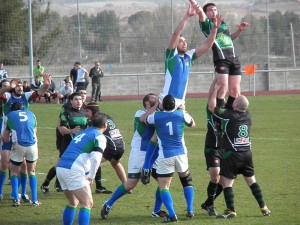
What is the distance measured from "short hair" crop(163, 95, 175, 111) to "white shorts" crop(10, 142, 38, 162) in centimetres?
318

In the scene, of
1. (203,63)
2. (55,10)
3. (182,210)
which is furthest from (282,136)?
(55,10)

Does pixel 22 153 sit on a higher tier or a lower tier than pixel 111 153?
higher

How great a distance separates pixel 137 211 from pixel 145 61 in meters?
36.1

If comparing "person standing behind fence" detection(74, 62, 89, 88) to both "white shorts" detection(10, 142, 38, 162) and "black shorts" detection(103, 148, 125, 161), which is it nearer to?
"black shorts" detection(103, 148, 125, 161)

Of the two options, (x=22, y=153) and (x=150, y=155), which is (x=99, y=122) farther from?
(x=22, y=153)

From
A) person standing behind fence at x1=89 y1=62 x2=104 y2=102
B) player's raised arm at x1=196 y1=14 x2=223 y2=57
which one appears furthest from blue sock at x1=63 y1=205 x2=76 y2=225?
person standing behind fence at x1=89 y1=62 x2=104 y2=102

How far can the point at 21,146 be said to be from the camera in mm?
12641

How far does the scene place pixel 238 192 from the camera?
44.0ft

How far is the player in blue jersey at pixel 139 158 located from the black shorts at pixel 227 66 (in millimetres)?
1333

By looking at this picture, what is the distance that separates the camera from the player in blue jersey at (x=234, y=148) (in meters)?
11.0

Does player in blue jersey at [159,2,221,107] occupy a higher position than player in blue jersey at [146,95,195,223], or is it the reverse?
player in blue jersey at [159,2,221,107]

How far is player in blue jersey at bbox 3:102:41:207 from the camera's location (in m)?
12.6

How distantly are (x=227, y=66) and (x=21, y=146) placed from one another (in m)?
3.97

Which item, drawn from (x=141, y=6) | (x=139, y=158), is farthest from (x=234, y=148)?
(x=141, y=6)
